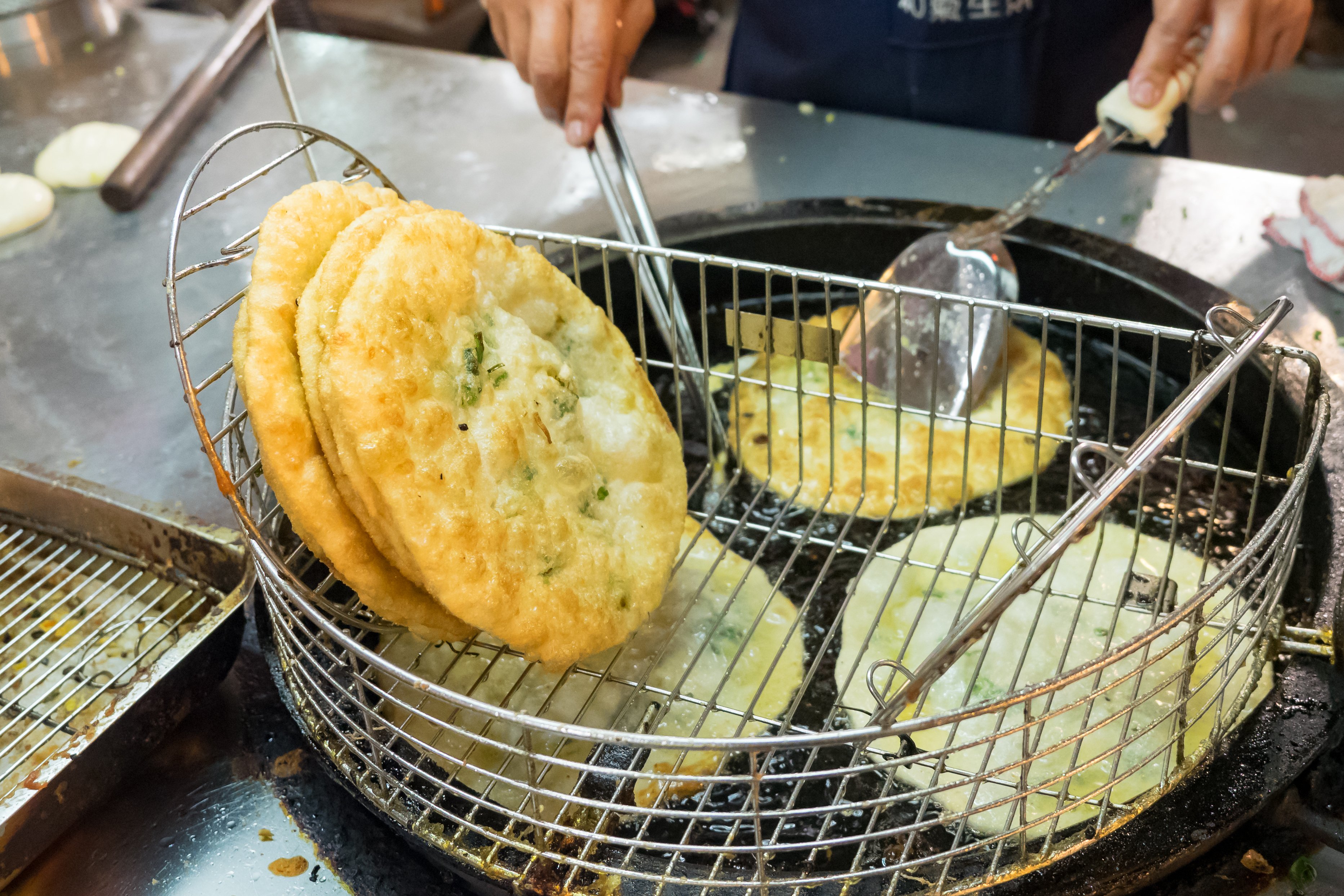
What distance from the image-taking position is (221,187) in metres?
2.42

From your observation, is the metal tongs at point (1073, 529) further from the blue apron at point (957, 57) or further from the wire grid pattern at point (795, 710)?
the blue apron at point (957, 57)

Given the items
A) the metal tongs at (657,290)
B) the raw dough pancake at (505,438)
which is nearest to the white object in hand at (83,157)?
the metal tongs at (657,290)

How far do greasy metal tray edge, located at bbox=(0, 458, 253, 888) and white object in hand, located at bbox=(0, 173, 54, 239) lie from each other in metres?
Answer: 1.04

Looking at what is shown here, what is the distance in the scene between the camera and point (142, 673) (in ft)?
3.92

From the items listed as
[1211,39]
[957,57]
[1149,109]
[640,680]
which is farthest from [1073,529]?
[957,57]

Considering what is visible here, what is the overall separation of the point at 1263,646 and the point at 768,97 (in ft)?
6.43

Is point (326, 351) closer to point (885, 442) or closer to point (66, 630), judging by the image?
point (66, 630)

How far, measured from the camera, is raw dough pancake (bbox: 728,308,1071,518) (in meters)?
1.61

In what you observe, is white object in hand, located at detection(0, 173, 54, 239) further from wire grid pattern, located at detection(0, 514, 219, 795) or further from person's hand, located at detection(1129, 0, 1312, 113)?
person's hand, located at detection(1129, 0, 1312, 113)

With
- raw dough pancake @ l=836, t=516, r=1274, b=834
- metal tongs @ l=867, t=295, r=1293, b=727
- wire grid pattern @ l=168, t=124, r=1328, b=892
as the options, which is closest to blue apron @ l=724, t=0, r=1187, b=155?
wire grid pattern @ l=168, t=124, r=1328, b=892

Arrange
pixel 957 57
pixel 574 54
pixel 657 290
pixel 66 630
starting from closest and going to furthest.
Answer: pixel 66 630
pixel 657 290
pixel 574 54
pixel 957 57

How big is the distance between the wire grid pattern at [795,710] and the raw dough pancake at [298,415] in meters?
0.05

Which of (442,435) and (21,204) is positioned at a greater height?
(442,435)

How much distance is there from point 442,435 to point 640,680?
0.45 meters
